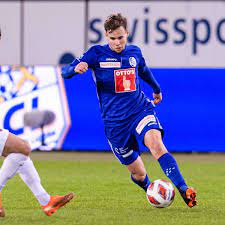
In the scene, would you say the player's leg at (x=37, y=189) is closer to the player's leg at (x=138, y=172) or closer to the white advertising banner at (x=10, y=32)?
the player's leg at (x=138, y=172)

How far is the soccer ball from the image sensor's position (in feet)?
30.2

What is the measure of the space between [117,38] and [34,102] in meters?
7.41

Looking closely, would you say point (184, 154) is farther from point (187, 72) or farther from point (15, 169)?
point (15, 169)

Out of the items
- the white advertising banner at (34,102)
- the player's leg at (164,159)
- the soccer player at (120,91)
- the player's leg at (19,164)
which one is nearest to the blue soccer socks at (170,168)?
the player's leg at (164,159)

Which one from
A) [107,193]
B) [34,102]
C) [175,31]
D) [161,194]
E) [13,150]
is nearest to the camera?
[13,150]

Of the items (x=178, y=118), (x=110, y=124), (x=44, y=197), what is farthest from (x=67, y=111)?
(x=44, y=197)

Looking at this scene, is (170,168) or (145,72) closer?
(170,168)

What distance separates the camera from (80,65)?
930 centimetres

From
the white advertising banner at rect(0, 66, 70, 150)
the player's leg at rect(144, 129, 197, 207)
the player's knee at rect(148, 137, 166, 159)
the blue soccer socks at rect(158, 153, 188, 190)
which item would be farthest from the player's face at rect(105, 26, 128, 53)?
the white advertising banner at rect(0, 66, 70, 150)

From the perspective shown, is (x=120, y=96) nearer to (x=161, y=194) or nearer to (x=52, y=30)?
(x=161, y=194)

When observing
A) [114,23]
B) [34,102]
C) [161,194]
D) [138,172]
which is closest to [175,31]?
[34,102]

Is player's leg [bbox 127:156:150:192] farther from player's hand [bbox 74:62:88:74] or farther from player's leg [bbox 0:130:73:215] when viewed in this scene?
player's leg [bbox 0:130:73:215]

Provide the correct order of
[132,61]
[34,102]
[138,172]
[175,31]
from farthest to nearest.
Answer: [175,31], [34,102], [138,172], [132,61]

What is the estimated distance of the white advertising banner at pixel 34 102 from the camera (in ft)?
54.6
